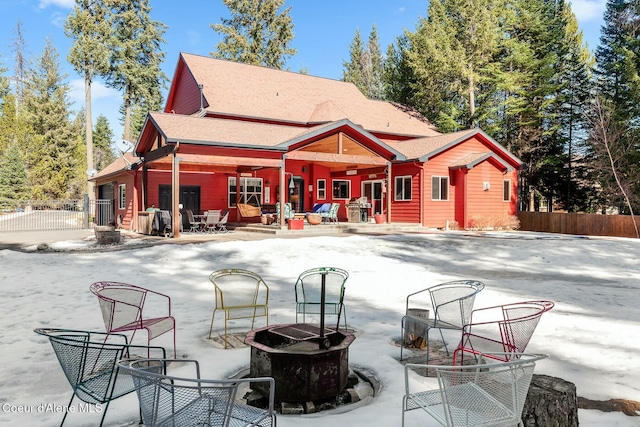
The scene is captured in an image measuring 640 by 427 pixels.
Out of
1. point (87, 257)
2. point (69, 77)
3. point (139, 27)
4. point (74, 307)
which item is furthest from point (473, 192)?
point (69, 77)

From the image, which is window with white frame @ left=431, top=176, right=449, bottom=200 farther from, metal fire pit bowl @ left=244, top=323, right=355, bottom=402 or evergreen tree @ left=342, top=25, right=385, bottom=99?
evergreen tree @ left=342, top=25, right=385, bottom=99

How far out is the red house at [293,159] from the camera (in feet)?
55.9

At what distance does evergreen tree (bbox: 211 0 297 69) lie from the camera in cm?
3729

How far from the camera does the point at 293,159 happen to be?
1823 cm

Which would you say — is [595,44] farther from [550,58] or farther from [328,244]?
[328,244]

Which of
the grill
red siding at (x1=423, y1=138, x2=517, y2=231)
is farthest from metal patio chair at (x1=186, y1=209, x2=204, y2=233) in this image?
red siding at (x1=423, y1=138, x2=517, y2=231)

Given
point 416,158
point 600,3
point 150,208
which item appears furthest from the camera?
point 600,3

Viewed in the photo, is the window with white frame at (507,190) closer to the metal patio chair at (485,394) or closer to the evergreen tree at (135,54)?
the metal patio chair at (485,394)

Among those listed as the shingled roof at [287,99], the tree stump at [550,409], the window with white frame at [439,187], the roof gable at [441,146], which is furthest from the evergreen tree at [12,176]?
the tree stump at [550,409]

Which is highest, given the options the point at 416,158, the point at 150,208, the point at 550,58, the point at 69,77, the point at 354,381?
the point at 69,77

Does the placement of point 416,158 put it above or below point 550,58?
below

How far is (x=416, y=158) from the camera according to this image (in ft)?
65.0

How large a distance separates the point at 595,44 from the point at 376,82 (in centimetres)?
2386

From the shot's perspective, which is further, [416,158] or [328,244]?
[416,158]
